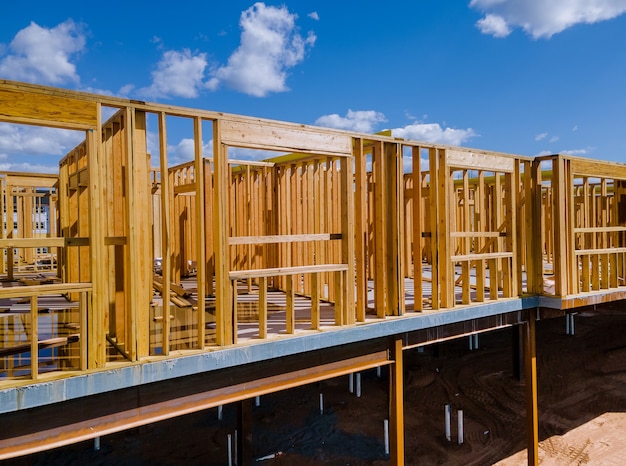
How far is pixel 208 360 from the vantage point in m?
4.37

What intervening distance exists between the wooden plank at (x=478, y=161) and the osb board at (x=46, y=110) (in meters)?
4.65

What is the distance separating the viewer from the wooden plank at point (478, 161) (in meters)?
6.47

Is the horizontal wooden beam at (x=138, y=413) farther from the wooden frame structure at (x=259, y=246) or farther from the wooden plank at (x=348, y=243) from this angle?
the wooden plank at (x=348, y=243)

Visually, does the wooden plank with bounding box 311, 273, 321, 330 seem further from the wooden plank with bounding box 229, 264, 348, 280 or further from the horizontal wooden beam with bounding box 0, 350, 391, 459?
the horizontal wooden beam with bounding box 0, 350, 391, 459

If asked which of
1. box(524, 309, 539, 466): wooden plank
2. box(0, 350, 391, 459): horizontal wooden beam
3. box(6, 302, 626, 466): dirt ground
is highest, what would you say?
box(0, 350, 391, 459): horizontal wooden beam

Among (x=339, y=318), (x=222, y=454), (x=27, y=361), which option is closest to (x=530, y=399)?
(x=339, y=318)

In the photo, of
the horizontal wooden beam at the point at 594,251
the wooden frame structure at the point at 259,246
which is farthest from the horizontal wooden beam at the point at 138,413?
the horizontal wooden beam at the point at 594,251

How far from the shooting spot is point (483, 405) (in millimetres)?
11844

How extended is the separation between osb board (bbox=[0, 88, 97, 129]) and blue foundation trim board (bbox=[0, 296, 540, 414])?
2.14m

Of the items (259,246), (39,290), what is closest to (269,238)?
(39,290)

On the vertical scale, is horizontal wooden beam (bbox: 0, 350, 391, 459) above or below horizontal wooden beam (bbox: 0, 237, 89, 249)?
below

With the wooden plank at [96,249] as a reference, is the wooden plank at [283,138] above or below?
above

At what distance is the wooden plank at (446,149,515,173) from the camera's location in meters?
6.47

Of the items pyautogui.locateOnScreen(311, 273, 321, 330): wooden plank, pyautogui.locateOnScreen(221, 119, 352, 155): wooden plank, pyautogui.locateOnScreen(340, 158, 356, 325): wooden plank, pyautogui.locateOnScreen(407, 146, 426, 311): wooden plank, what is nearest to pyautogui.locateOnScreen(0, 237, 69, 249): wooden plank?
pyautogui.locateOnScreen(221, 119, 352, 155): wooden plank
